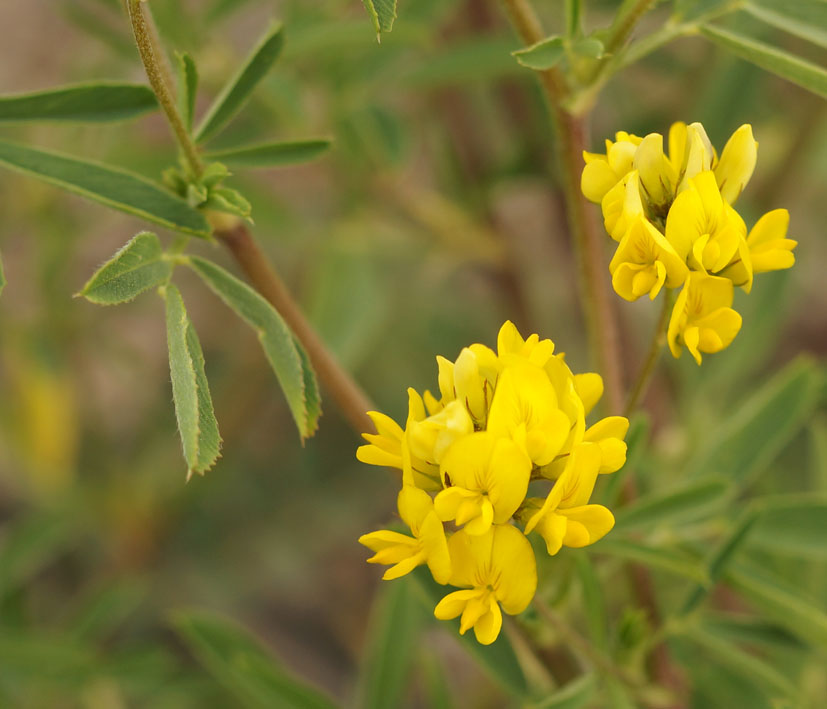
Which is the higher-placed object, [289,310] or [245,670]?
[289,310]

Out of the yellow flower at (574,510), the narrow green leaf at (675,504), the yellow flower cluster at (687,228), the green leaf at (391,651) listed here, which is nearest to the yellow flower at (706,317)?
the yellow flower cluster at (687,228)

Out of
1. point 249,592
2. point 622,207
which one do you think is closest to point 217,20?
point 622,207

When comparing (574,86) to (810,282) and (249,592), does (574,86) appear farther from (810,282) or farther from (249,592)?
(810,282)

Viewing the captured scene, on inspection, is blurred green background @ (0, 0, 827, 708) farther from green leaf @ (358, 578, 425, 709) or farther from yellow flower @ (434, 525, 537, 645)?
yellow flower @ (434, 525, 537, 645)

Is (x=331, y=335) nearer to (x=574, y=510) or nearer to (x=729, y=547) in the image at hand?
(x=729, y=547)

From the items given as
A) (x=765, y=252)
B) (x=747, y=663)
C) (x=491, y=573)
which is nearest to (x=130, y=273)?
(x=491, y=573)

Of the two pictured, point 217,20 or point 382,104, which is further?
point 382,104

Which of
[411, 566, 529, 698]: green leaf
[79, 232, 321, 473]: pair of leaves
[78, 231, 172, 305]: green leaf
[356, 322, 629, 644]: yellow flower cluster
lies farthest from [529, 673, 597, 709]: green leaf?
[78, 231, 172, 305]: green leaf
